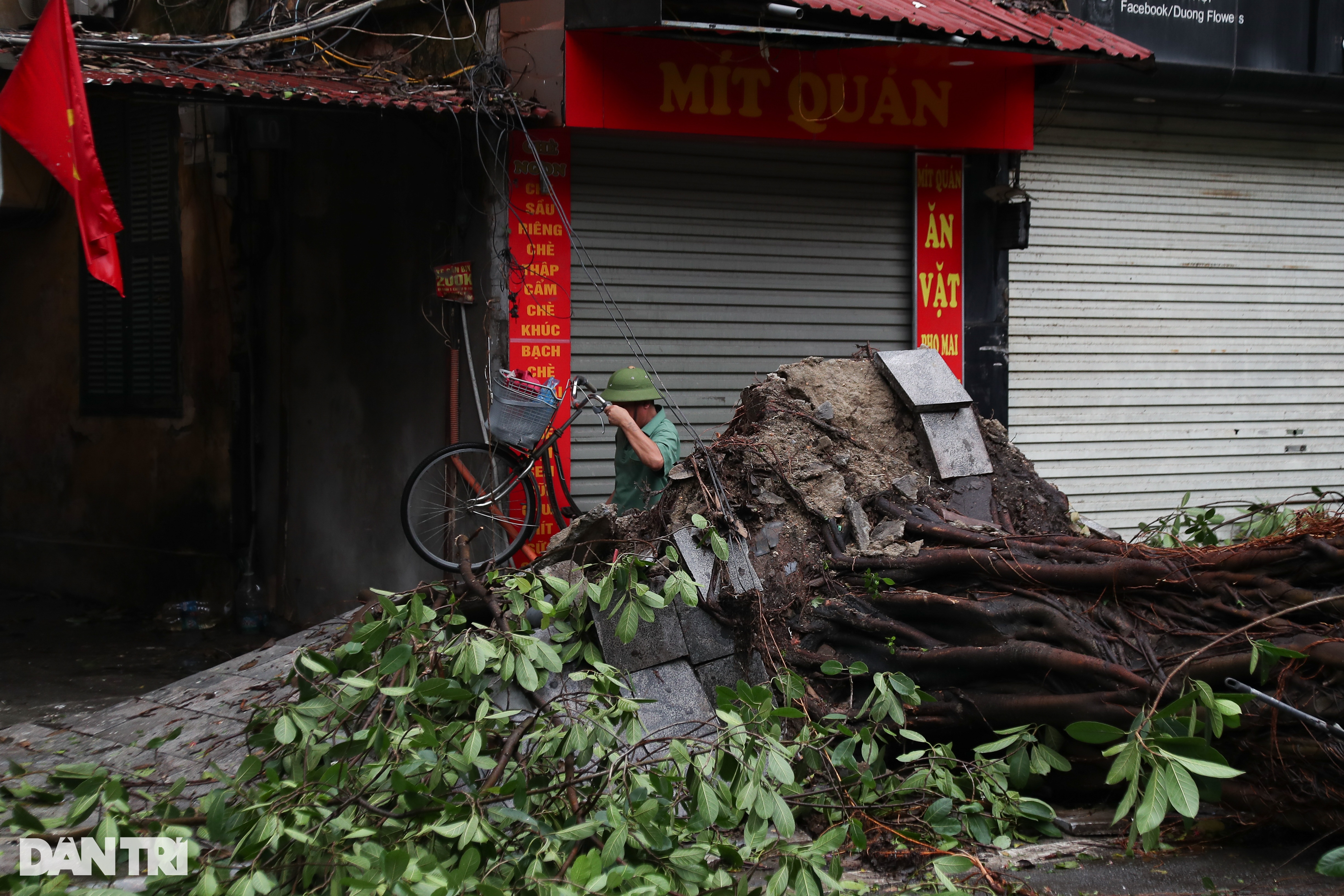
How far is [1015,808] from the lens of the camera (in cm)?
381

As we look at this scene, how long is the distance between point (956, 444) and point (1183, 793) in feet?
8.54

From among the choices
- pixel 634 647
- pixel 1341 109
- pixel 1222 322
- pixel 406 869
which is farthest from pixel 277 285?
pixel 1341 109

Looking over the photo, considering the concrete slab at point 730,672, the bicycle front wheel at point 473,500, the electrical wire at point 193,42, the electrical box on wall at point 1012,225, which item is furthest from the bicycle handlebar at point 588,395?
Answer: the electrical box on wall at point 1012,225

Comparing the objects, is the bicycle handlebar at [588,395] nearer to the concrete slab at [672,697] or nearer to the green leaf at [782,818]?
the concrete slab at [672,697]

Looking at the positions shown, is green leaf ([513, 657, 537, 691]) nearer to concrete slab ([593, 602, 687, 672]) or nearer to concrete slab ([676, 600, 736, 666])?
concrete slab ([593, 602, 687, 672])

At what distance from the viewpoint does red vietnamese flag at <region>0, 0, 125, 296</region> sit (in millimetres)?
5492

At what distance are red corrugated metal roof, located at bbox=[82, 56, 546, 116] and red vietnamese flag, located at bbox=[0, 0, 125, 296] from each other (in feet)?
0.51

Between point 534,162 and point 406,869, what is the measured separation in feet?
16.8

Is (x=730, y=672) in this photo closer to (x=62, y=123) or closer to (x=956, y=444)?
(x=956, y=444)

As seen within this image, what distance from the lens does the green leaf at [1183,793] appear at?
2869mm

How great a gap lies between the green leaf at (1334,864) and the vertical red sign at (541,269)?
17.0 ft

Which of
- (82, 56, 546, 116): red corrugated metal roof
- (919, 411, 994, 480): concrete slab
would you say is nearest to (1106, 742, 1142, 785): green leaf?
(919, 411, 994, 480): concrete slab

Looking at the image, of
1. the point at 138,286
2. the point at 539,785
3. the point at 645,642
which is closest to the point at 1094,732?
the point at 539,785

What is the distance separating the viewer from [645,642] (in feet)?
14.2
